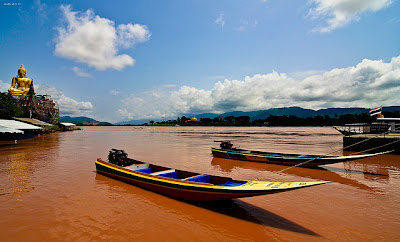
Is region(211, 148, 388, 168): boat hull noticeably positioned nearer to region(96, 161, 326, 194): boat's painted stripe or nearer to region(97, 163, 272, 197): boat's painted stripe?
region(96, 161, 326, 194): boat's painted stripe

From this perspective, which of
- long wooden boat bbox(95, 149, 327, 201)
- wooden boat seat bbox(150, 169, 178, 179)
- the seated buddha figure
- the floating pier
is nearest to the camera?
long wooden boat bbox(95, 149, 327, 201)

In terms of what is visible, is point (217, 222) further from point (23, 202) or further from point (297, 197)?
point (23, 202)

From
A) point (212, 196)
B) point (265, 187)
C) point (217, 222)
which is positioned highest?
point (265, 187)

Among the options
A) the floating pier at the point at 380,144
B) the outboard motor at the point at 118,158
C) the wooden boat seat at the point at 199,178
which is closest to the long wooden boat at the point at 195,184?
the wooden boat seat at the point at 199,178

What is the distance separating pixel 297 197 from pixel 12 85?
286ft

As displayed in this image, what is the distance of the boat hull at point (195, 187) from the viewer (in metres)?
6.69

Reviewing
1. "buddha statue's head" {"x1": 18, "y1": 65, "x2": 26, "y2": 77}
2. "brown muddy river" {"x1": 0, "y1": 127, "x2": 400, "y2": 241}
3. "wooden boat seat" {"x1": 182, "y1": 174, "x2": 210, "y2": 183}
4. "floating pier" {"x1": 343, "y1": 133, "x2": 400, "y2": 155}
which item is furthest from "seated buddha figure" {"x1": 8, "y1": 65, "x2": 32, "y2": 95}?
"floating pier" {"x1": 343, "y1": 133, "x2": 400, "y2": 155}

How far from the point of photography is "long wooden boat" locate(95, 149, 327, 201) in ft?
22.4

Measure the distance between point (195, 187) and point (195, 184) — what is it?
122 mm

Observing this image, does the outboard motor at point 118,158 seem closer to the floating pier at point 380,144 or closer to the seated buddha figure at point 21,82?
the floating pier at point 380,144

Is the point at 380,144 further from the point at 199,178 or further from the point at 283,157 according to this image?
the point at 199,178

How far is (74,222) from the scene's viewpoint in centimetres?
721

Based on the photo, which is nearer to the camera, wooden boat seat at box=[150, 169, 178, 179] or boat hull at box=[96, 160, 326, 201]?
boat hull at box=[96, 160, 326, 201]

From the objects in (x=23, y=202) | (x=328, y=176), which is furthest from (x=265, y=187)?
(x=23, y=202)
